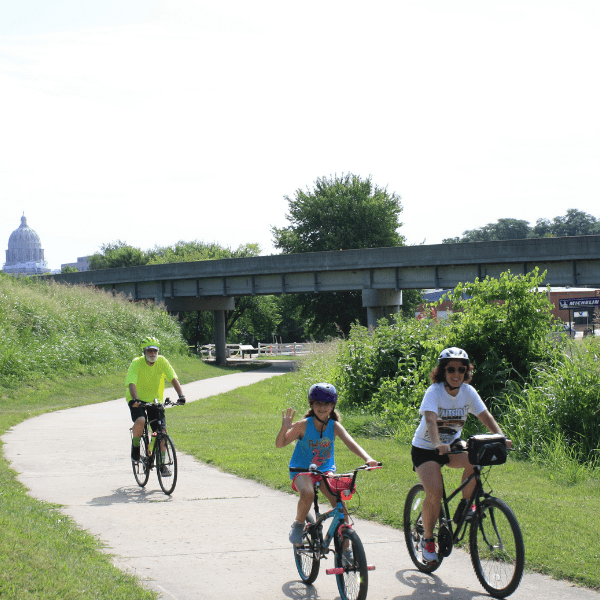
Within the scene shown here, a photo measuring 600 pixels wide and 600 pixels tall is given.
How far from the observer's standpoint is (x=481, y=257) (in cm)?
3597

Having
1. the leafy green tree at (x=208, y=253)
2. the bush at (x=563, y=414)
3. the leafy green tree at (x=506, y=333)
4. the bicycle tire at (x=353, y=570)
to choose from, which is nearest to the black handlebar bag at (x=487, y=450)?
the bicycle tire at (x=353, y=570)

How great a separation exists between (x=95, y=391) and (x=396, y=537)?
17944 millimetres

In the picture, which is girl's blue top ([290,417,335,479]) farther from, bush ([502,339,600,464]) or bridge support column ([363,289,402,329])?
bridge support column ([363,289,402,329])

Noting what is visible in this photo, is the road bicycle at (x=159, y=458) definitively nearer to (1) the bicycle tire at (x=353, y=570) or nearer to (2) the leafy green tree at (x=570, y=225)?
(1) the bicycle tire at (x=353, y=570)

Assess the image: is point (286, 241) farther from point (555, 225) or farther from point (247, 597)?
point (555, 225)

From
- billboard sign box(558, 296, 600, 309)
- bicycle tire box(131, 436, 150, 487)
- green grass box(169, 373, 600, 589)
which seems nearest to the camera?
green grass box(169, 373, 600, 589)

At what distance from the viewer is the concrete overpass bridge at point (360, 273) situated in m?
33.7

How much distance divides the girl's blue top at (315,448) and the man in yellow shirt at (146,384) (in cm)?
420

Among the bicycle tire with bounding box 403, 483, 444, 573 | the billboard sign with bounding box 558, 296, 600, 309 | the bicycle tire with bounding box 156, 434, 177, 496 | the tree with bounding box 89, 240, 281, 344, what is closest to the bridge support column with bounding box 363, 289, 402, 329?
the billboard sign with bounding box 558, 296, 600, 309

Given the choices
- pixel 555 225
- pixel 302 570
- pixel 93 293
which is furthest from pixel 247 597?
pixel 555 225

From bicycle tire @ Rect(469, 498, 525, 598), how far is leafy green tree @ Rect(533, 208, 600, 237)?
151 m

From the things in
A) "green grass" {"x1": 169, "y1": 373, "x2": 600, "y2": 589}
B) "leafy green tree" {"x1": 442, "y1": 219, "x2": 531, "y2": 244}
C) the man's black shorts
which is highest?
"leafy green tree" {"x1": 442, "y1": 219, "x2": 531, "y2": 244}

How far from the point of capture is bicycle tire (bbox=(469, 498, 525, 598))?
4910mm

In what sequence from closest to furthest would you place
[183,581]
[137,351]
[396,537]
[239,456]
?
[183,581] < [396,537] < [239,456] < [137,351]
